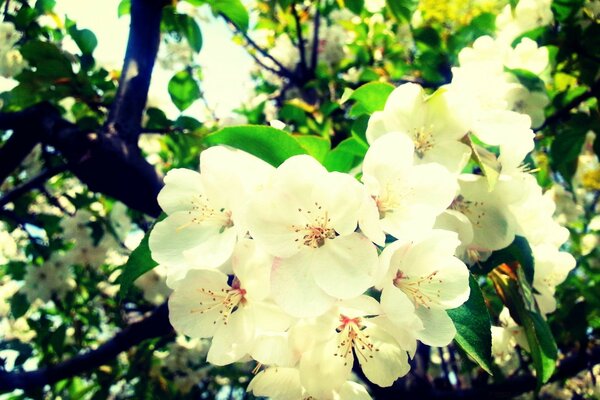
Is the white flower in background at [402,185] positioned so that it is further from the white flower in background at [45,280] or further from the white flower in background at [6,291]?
the white flower in background at [6,291]

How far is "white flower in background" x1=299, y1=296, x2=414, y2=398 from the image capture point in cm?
70

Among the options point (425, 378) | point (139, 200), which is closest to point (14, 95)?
point (139, 200)

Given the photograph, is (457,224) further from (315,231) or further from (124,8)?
(124,8)

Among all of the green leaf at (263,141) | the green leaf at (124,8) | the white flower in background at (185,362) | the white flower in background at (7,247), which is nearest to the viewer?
the green leaf at (263,141)

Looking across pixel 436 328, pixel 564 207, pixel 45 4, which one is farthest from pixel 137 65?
pixel 564 207

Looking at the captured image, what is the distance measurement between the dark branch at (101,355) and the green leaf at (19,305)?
55cm

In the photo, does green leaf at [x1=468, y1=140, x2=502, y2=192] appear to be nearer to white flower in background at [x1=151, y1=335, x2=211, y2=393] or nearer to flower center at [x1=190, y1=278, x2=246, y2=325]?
flower center at [x1=190, y1=278, x2=246, y2=325]

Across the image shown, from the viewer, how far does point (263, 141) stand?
79 cm

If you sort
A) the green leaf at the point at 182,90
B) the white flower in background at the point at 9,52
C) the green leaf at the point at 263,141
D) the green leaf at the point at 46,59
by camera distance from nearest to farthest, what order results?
the green leaf at the point at 263,141 → the green leaf at the point at 46,59 → the green leaf at the point at 182,90 → the white flower in background at the point at 9,52

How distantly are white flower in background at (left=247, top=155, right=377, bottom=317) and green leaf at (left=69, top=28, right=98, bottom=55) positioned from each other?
1.37m

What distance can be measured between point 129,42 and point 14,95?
0.43m

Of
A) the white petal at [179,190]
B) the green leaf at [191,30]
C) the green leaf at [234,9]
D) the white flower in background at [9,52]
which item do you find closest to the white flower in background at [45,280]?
the white flower in background at [9,52]

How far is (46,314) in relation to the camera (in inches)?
114

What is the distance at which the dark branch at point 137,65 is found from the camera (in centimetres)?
163
